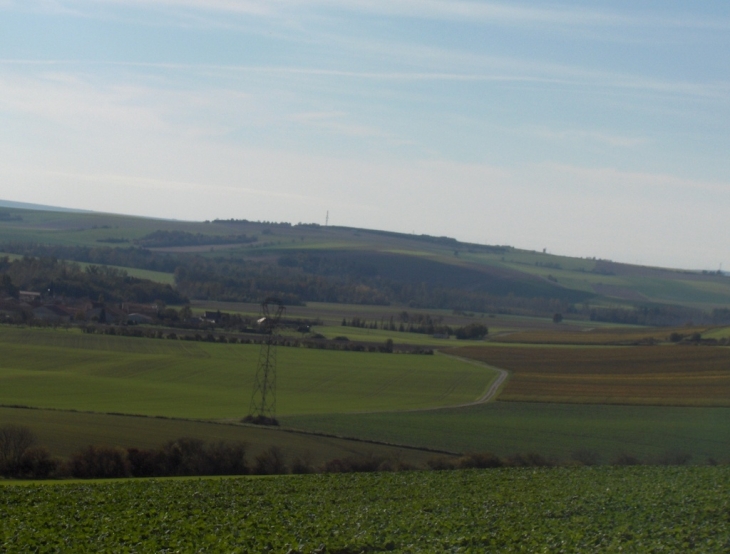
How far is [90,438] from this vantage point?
22438mm

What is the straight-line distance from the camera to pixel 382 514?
12.2 m

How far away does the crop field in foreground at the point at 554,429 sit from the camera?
2445 cm

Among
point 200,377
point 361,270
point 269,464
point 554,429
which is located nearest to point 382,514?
point 269,464

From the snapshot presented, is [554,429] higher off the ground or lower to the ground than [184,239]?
lower

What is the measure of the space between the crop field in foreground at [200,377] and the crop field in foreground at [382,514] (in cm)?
1497

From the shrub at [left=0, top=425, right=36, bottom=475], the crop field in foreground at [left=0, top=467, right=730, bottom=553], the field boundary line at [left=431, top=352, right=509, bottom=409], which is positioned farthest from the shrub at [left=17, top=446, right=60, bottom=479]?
the field boundary line at [left=431, top=352, right=509, bottom=409]

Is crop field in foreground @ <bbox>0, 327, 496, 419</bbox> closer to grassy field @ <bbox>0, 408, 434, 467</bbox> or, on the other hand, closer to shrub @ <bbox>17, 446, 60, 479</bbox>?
grassy field @ <bbox>0, 408, 434, 467</bbox>

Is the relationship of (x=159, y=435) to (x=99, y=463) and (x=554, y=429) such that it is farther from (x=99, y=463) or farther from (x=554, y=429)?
(x=554, y=429)

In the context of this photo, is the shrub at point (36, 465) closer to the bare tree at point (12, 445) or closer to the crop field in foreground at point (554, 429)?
the bare tree at point (12, 445)

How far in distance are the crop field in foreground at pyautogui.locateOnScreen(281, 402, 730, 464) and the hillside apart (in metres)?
50.9

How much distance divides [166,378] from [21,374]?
605 cm

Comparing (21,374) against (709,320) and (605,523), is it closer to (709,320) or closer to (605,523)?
(605,523)

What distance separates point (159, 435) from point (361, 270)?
89.7 m

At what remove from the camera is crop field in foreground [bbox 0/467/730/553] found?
10055mm
